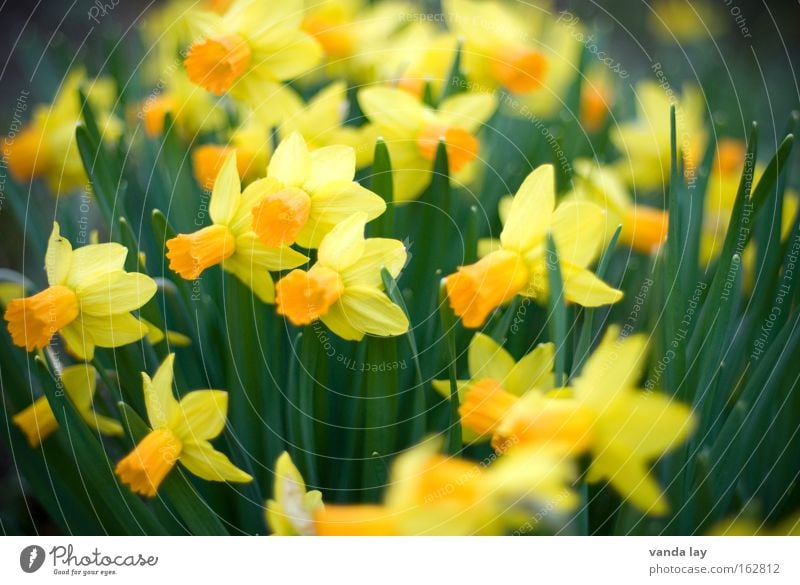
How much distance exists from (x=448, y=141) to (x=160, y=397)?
265 millimetres

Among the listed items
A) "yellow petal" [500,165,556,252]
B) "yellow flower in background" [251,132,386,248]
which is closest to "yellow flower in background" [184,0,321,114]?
"yellow flower in background" [251,132,386,248]

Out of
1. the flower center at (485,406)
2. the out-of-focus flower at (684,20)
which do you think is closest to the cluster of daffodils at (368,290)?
the flower center at (485,406)

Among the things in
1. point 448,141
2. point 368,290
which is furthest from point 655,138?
point 368,290

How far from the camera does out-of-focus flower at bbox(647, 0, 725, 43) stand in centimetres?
63

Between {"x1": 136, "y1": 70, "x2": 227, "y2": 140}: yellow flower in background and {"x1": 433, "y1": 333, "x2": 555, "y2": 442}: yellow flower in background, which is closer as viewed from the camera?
{"x1": 433, "y1": 333, "x2": 555, "y2": 442}: yellow flower in background

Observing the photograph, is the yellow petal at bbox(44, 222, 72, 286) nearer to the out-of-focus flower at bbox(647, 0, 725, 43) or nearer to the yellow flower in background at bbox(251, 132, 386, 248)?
the yellow flower in background at bbox(251, 132, 386, 248)

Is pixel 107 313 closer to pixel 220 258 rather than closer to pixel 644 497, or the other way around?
pixel 220 258

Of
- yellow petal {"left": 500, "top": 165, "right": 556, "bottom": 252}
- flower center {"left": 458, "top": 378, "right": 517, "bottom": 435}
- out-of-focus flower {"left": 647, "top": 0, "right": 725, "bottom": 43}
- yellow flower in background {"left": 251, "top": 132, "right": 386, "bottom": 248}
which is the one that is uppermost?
out-of-focus flower {"left": 647, "top": 0, "right": 725, "bottom": 43}

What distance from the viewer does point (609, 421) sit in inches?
18.3

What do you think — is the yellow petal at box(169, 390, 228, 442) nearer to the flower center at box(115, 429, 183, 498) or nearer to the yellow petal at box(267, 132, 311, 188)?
the flower center at box(115, 429, 183, 498)

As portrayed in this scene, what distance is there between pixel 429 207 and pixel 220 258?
0.15 meters

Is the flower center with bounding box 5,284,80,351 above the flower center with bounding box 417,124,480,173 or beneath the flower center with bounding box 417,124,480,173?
beneath

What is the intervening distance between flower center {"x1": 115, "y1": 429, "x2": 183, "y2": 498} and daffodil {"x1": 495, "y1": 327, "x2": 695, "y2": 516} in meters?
0.21

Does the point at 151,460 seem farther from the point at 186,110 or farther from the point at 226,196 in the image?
the point at 186,110
